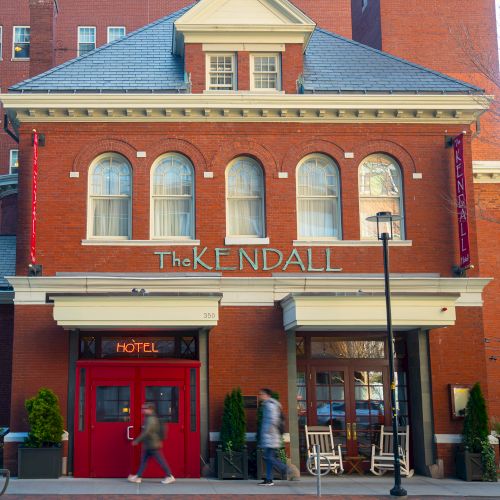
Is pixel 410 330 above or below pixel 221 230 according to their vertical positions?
below

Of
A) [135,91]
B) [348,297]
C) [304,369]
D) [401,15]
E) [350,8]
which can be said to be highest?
[350,8]

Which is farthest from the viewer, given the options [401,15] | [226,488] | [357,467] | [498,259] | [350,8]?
[350,8]

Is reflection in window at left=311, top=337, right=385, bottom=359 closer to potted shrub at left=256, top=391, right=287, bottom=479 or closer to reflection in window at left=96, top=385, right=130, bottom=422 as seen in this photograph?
potted shrub at left=256, top=391, right=287, bottom=479

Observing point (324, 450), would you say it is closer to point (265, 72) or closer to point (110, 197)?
point (110, 197)

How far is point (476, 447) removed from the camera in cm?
1825

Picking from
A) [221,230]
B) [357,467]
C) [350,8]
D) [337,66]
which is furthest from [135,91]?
[350,8]

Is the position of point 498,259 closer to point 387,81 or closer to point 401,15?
point 387,81

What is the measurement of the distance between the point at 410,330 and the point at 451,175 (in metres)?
3.99

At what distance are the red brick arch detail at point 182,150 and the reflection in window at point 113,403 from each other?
18.0ft

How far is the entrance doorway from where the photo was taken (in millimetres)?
19578

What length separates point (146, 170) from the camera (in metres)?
19.7

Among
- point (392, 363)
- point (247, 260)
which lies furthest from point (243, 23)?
point (392, 363)

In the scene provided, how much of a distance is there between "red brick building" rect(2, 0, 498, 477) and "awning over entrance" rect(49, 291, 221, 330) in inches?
2.0

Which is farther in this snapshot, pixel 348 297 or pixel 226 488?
pixel 348 297
